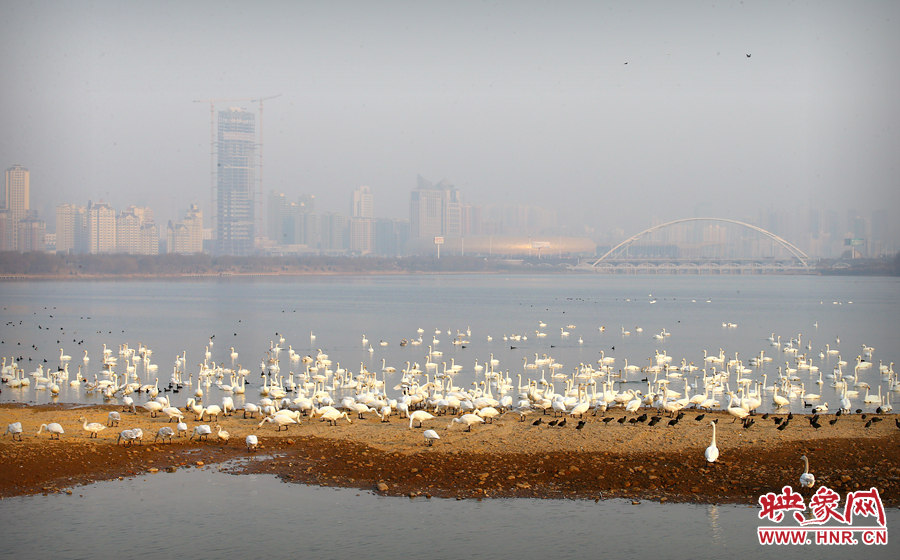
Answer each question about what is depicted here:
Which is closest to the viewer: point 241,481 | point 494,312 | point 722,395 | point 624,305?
point 241,481

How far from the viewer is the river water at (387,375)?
40.9 feet

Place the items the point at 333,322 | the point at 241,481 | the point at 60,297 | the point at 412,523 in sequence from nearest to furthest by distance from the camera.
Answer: the point at 412,523
the point at 241,481
the point at 333,322
the point at 60,297

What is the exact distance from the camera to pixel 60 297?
3713 inches

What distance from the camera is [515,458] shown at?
15.8 metres

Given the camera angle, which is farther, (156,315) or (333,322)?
(156,315)

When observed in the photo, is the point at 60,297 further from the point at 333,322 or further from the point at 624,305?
the point at 624,305

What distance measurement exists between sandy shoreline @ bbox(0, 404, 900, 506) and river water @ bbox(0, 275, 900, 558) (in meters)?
0.58

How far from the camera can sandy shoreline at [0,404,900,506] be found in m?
14.2

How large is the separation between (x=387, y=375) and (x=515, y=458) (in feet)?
54.9

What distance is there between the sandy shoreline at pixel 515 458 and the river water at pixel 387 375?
58 cm

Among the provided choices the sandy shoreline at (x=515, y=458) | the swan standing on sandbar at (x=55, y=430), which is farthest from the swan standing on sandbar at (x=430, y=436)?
the swan standing on sandbar at (x=55, y=430)

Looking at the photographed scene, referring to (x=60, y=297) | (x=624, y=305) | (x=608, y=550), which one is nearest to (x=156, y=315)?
(x=60, y=297)

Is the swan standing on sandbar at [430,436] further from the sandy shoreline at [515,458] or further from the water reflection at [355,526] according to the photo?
the water reflection at [355,526]

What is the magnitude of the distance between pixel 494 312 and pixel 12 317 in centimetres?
3538
